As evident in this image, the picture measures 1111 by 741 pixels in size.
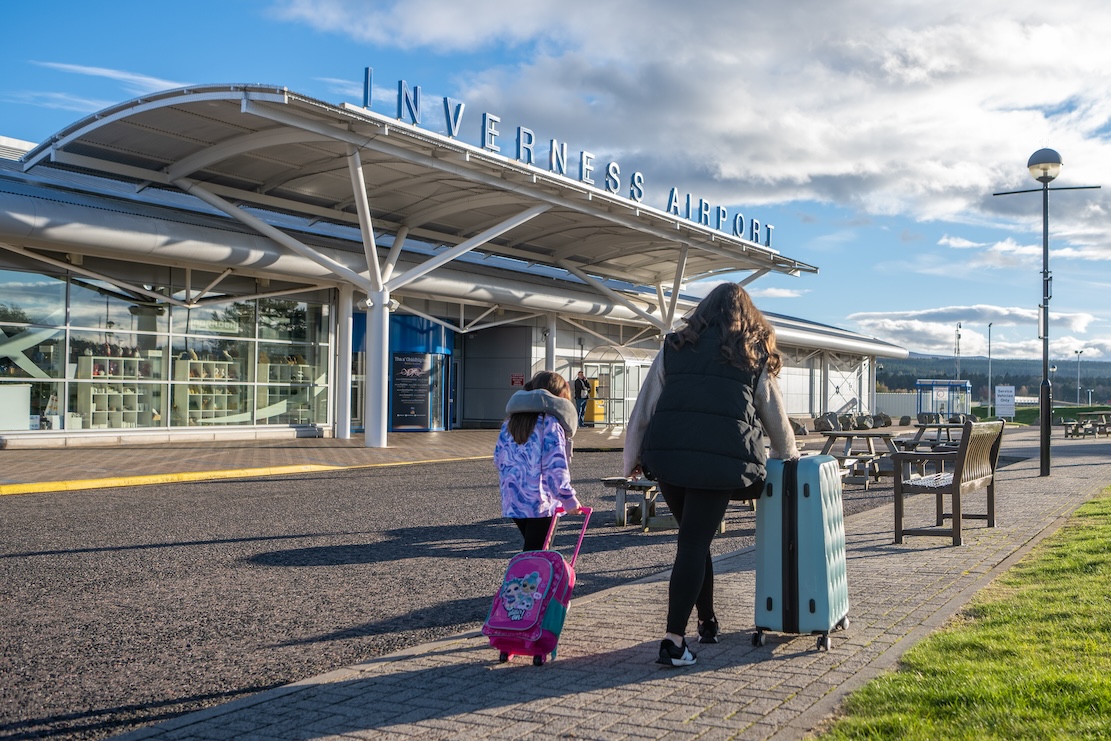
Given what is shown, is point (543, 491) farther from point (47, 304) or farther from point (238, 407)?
point (238, 407)

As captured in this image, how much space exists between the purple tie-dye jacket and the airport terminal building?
1221 cm

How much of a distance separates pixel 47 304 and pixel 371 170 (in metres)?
6.84

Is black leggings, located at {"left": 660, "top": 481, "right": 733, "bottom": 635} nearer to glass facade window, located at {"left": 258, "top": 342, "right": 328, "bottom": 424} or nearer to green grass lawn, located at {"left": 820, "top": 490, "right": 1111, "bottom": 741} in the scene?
green grass lawn, located at {"left": 820, "top": 490, "right": 1111, "bottom": 741}

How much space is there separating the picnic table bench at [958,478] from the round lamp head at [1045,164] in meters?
7.72

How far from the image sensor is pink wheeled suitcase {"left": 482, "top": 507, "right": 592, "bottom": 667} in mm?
4660

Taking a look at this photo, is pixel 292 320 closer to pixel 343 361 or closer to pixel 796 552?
pixel 343 361

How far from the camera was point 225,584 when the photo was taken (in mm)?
6914

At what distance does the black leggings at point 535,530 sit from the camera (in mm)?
5547

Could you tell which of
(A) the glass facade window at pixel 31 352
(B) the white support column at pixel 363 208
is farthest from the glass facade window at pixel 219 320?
(B) the white support column at pixel 363 208

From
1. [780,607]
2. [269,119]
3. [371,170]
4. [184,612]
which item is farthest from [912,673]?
[371,170]

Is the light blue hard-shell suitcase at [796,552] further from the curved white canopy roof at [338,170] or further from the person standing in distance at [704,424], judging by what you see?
the curved white canopy roof at [338,170]

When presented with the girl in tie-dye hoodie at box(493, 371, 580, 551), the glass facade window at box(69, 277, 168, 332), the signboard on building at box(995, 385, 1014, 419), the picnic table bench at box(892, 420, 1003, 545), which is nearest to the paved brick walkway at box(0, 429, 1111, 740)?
the girl in tie-dye hoodie at box(493, 371, 580, 551)

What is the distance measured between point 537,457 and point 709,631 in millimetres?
1267

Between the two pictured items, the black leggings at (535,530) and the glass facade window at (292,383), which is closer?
the black leggings at (535,530)
